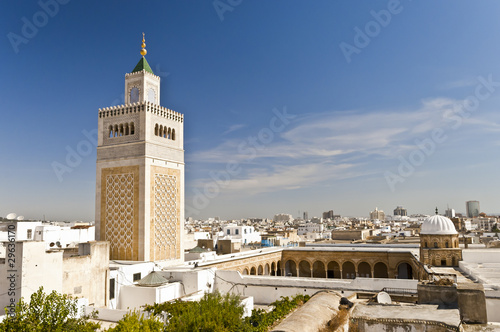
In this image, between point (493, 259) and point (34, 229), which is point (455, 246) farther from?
point (34, 229)

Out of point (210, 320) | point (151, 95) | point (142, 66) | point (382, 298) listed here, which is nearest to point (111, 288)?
point (210, 320)

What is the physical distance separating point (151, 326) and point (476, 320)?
616cm

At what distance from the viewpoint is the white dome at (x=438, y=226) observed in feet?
71.2

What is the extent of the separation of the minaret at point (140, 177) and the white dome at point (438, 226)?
43.2 feet

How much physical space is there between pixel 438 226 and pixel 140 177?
15.6 meters

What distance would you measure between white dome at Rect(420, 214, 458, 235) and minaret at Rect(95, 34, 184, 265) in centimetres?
1316

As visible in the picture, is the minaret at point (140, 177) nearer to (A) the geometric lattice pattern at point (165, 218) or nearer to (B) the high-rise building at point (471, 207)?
(A) the geometric lattice pattern at point (165, 218)

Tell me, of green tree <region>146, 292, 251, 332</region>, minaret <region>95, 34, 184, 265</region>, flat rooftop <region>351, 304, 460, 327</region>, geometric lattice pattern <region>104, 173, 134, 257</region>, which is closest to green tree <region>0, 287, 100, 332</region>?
green tree <region>146, 292, 251, 332</region>

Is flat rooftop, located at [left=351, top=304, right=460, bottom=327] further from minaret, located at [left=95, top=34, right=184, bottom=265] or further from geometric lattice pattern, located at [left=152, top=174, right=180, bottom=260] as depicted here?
geometric lattice pattern, located at [left=152, top=174, right=180, bottom=260]

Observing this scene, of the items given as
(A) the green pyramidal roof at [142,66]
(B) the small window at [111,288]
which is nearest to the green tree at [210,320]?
(B) the small window at [111,288]

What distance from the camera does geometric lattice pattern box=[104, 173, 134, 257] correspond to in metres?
18.4

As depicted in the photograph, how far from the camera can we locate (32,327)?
8023 mm

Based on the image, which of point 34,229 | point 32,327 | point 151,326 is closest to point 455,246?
point 151,326

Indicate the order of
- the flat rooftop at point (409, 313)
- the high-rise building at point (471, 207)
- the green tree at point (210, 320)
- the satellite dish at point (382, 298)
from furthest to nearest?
the high-rise building at point (471, 207) → the satellite dish at point (382, 298) → the green tree at point (210, 320) → the flat rooftop at point (409, 313)
